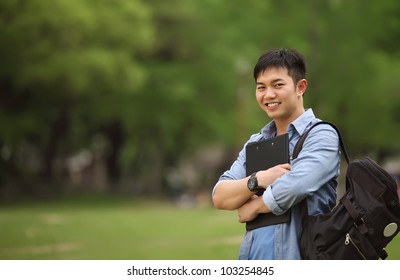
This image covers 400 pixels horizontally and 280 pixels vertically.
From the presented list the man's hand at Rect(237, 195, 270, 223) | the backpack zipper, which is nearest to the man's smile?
the man's hand at Rect(237, 195, 270, 223)

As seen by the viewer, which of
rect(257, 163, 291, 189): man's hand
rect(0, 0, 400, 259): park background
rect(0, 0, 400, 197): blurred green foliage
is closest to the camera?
rect(257, 163, 291, 189): man's hand

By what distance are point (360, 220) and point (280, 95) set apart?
0.56 metres

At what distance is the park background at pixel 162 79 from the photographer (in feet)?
61.8

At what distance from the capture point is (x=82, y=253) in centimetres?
804

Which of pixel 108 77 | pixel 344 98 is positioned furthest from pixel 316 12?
pixel 108 77

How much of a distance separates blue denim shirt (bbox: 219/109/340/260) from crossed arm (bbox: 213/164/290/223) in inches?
1.8

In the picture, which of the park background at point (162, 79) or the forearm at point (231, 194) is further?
the park background at point (162, 79)

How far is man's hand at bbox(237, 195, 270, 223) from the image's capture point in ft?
8.14

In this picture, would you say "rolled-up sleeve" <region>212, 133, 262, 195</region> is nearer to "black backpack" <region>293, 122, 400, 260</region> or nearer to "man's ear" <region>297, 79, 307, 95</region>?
"man's ear" <region>297, 79, 307, 95</region>

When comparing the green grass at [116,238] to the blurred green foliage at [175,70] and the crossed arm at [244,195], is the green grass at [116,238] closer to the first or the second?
the crossed arm at [244,195]

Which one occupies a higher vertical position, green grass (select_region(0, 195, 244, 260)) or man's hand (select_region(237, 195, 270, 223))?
green grass (select_region(0, 195, 244, 260))

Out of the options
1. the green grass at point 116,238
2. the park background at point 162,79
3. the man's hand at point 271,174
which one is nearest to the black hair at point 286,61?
the man's hand at point 271,174

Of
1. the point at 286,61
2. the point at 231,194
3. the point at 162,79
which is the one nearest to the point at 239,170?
the point at 231,194

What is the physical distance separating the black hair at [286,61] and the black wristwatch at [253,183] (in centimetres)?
41
